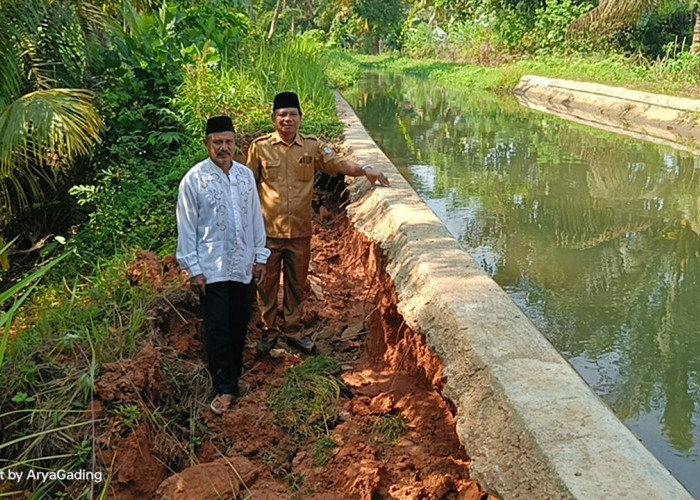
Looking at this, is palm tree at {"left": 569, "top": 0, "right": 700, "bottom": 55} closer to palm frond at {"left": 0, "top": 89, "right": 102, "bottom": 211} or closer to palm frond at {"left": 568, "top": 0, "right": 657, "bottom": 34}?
palm frond at {"left": 568, "top": 0, "right": 657, "bottom": 34}

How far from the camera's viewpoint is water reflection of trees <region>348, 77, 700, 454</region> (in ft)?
12.5

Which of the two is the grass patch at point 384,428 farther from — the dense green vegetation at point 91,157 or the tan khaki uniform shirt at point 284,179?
the tan khaki uniform shirt at point 284,179

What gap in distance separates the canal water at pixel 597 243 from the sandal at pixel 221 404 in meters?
1.93

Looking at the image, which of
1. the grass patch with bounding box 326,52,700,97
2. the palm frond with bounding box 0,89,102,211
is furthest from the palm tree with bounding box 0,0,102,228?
the grass patch with bounding box 326,52,700,97

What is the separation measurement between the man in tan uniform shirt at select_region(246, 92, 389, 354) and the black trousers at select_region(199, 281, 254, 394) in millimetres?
495

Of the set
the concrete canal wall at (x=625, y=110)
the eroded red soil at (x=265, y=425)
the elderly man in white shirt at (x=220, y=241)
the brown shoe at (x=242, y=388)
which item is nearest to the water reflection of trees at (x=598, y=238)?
the concrete canal wall at (x=625, y=110)

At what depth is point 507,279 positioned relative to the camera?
16.9 ft

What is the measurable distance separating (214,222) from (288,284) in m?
0.88

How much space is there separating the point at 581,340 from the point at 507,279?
43.0 inches

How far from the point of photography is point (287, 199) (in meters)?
3.75

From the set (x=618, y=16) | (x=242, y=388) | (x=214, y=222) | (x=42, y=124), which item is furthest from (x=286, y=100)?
(x=618, y=16)

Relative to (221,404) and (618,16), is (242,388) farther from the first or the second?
(618,16)

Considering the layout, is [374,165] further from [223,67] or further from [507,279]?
[223,67]

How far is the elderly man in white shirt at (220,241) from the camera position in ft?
10.2
